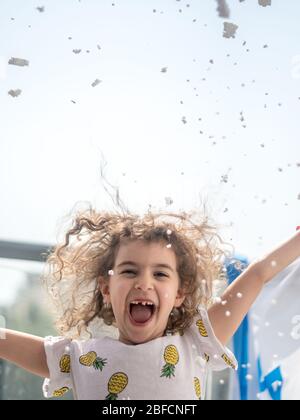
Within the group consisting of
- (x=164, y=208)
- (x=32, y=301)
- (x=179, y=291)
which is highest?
(x=164, y=208)

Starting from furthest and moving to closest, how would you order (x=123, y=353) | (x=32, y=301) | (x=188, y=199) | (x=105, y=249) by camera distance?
(x=32, y=301)
(x=188, y=199)
(x=105, y=249)
(x=123, y=353)

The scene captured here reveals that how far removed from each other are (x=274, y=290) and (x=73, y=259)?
438 mm

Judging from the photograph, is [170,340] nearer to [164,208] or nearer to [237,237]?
[164,208]

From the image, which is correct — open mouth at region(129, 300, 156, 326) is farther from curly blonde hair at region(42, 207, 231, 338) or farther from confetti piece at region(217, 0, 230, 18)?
confetti piece at region(217, 0, 230, 18)

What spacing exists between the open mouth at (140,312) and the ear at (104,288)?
0.26 ft

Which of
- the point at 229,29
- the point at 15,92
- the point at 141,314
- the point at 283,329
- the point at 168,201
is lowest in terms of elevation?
the point at 283,329

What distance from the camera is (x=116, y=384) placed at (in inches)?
42.1

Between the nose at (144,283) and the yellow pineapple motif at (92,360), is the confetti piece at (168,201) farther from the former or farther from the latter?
the yellow pineapple motif at (92,360)

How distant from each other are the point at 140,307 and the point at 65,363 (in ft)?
0.50

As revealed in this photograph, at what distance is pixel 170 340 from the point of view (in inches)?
44.1

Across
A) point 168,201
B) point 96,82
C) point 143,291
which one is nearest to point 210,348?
point 143,291

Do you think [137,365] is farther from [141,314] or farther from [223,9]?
[223,9]

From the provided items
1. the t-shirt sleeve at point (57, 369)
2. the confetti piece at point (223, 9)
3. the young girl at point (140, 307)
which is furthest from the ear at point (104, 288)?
the confetti piece at point (223, 9)

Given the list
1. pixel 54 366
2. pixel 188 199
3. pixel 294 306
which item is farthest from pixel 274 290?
pixel 54 366
